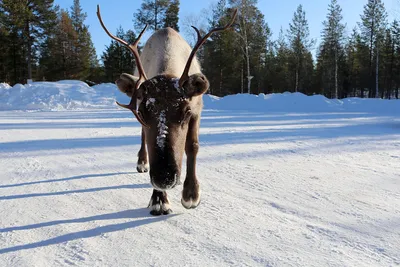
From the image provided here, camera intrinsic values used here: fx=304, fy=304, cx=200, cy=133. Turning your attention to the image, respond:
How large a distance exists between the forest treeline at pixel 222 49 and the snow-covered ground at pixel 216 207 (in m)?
24.8

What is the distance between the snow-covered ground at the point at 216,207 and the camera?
2184mm

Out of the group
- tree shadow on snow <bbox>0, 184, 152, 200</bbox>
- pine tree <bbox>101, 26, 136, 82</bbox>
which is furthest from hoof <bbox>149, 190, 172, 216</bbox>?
pine tree <bbox>101, 26, 136, 82</bbox>

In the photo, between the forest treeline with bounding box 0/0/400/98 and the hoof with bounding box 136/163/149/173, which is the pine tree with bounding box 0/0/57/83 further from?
the hoof with bounding box 136/163/149/173

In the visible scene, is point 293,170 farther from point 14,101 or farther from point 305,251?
point 14,101

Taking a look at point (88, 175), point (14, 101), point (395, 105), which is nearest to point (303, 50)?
point (395, 105)

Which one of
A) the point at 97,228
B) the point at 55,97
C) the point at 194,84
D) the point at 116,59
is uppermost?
the point at 116,59

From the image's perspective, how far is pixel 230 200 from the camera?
127 inches

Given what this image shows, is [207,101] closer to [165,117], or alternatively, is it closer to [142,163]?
[142,163]

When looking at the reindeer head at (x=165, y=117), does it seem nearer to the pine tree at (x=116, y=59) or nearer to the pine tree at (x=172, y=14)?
the pine tree at (x=172, y=14)

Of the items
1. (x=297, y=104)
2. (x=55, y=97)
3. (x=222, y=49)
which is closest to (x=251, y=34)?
(x=222, y=49)

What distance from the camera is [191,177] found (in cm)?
313

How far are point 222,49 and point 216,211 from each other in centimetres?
3902

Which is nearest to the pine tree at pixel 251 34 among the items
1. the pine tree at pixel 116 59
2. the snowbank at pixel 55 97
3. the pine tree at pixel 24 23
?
the snowbank at pixel 55 97

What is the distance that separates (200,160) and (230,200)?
72.0 inches
